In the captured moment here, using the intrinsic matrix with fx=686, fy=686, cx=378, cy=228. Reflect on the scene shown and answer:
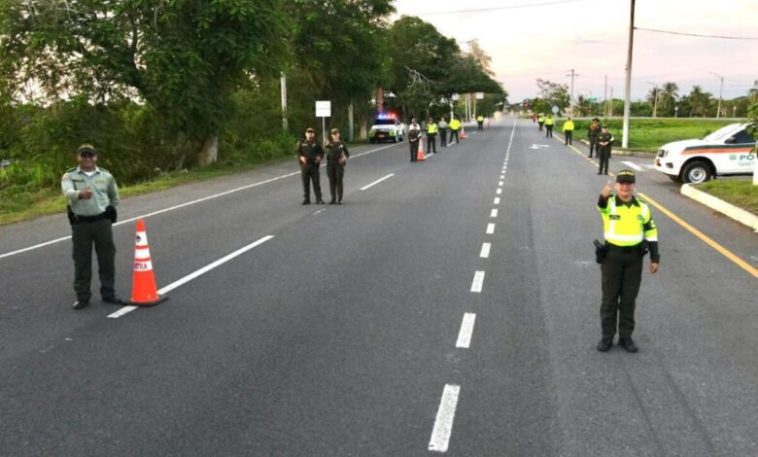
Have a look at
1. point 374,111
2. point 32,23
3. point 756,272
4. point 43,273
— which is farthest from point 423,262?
point 374,111

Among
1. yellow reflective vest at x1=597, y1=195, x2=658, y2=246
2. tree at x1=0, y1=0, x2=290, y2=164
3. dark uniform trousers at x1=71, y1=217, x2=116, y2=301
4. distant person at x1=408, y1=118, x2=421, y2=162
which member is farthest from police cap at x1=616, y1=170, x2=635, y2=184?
distant person at x1=408, y1=118, x2=421, y2=162

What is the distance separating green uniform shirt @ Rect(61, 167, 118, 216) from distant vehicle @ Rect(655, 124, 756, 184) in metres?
16.2

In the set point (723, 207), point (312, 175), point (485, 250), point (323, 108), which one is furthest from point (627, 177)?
point (323, 108)

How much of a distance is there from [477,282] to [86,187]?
4481 millimetres

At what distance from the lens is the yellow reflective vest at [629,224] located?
5727mm

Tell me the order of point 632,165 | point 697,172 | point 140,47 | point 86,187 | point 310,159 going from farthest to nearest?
1. point 632,165
2. point 140,47
3. point 697,172
4. point 310,159
5. point 86,187

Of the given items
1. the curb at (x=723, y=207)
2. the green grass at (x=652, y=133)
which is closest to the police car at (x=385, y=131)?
the green grass at (x=652, y=133)

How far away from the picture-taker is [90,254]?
730cm

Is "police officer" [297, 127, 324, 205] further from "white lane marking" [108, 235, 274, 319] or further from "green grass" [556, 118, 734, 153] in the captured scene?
"green grass" [556, 118, 734, 153]

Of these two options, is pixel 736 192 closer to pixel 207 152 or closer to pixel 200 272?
pixel 200 272

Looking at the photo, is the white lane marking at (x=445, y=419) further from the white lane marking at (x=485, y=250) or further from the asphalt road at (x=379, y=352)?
the white lane marking at (x=485, y=250)

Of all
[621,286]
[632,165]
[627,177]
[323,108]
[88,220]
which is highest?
[323,108]

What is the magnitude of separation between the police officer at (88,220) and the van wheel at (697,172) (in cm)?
1630

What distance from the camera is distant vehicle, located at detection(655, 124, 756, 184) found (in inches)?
731
